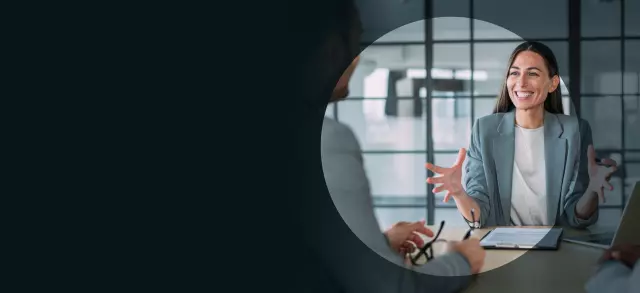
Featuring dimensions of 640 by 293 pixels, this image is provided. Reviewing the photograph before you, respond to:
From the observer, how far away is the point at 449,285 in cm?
74

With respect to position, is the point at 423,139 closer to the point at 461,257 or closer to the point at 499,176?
the point at 499,176

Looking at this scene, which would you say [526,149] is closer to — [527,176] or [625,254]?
[527,176]

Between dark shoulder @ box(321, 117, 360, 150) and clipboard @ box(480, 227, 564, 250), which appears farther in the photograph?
clipboard @ box(480, 227, 564, 250)

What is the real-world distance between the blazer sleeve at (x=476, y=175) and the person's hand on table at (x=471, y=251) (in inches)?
22.7

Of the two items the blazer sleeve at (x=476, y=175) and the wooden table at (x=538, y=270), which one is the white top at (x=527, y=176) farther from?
the wooden table at (x=538, y=270)

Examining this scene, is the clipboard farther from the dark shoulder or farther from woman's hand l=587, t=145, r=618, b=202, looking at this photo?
the dark shoulder

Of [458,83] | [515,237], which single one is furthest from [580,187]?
[458,83]

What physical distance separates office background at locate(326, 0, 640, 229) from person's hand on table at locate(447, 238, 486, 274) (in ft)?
2.98

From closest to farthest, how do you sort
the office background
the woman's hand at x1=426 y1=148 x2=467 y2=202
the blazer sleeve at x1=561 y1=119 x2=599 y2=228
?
the woman's hand at x1=426 y1=148 x2=467 y2=202 → the blazer sleeve at x1=561 y1=119 x2=599 y2=228 → the office background

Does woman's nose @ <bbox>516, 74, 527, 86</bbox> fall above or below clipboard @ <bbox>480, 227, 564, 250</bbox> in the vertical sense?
above

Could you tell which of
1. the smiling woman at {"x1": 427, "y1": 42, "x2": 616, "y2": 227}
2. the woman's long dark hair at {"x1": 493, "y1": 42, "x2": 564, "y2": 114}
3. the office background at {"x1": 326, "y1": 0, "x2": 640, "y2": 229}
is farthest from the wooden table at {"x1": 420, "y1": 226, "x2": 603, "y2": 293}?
the office background at {"x1": 326, "y1": 0, "x2": 640, "y2": 229}

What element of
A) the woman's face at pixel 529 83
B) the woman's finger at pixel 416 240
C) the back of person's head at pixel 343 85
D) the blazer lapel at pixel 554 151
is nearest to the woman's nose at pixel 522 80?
the woman's face at pixel 529 83

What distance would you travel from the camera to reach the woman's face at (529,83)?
1.36m

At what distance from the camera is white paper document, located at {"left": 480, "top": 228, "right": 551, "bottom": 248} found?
962mm
